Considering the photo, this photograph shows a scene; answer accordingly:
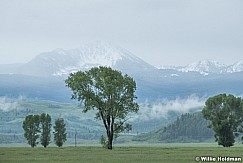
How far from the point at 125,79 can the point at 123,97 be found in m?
3.82

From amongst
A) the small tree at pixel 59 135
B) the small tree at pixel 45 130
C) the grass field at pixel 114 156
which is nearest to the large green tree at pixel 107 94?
the grass field at pixel 114 156

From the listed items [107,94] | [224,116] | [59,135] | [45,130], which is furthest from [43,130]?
[107,94]

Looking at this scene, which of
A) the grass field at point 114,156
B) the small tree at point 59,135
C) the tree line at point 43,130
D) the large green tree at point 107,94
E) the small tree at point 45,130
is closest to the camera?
the grass field at point 114,156

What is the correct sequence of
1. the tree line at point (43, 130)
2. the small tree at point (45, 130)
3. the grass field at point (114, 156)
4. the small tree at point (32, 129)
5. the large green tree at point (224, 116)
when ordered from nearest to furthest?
1. the grass field at point (114, 156)
2. the large green tree at point (224, 116)
3. the tree line at point (43, 130)
4. the small tree at point (45, 130)
5. the small tree at point (32, 129)

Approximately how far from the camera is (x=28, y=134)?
174 metres

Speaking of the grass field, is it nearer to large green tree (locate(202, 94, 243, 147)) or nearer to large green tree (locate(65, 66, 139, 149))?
large green tree (locate(65, 66, 139, 149))

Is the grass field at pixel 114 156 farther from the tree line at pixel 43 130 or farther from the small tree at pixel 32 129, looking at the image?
the small tree at pixel 32 129

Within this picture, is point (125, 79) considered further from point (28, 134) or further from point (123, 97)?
point (28, 134)

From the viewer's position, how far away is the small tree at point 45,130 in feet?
559

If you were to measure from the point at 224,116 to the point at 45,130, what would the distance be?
2550 inches

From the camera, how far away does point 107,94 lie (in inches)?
4085

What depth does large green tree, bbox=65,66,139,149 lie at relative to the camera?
103375 millimetres

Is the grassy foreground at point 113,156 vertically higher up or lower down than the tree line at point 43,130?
lower down

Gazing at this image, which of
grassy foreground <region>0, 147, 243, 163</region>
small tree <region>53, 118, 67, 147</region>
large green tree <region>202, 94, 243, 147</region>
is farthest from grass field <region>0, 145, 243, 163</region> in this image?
small tree <region>53, 118, 67, 147</region>
